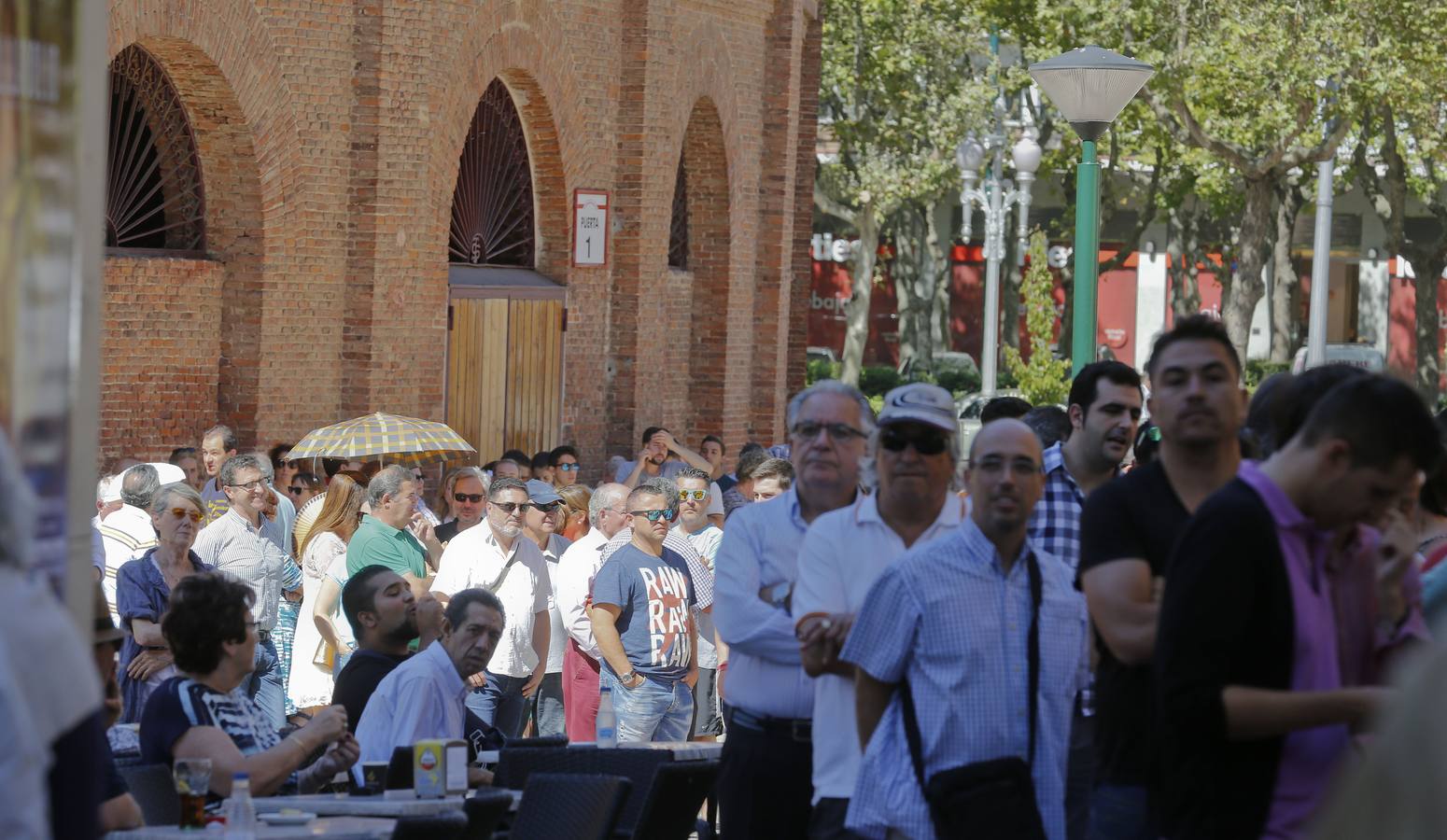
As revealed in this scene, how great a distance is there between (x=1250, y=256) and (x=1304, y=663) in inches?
1528

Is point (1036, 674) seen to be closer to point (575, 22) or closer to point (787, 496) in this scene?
point (787, 496)

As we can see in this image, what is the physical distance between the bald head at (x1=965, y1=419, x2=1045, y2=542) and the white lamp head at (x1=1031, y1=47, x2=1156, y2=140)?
937 centimetres

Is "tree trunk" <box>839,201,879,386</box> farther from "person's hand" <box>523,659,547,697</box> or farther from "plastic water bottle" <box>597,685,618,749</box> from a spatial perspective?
"plastic water bottle" <box>597,685,618,749</box>

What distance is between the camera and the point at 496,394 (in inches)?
788

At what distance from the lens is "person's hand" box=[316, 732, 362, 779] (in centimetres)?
761

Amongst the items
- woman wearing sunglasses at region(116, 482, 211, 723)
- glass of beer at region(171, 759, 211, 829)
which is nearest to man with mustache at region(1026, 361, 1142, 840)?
glass of beer at region(171, 759, 211, 829)

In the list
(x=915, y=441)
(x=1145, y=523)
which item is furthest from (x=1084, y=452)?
(x=1145, y=523)

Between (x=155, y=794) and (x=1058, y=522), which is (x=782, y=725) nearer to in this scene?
(x=1058, y=522)

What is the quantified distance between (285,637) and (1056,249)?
160ft

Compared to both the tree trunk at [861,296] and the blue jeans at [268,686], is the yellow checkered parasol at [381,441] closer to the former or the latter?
the blue jeans at [268,686]

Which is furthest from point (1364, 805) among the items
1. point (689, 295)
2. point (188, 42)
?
point (689, 295)

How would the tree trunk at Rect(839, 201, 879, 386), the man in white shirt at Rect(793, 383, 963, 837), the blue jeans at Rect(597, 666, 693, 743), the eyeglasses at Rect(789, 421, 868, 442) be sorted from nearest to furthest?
the man in white shirt at Rect(793, 383, 963, 837) → the eyeglasses at Rect(789, 421, 868, 442) → the blue jeans at Rect(597, 666, 693, 743) → the tree trunk at Rect(839, 201, 879, 386)

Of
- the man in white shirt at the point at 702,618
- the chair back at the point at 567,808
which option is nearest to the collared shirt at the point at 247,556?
the man in white shirt at the point at 702,618

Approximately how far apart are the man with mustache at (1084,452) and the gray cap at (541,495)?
17.6 feet
